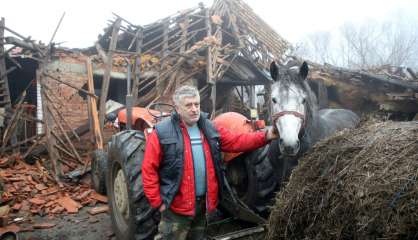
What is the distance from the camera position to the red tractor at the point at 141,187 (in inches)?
134

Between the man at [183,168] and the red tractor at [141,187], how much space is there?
1.87 feet

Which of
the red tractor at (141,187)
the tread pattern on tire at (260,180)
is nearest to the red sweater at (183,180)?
the red tractor at (141,187)

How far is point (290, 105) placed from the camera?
349cm

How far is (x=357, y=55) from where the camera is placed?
35.3m

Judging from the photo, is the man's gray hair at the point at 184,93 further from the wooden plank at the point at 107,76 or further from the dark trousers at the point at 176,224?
the wooden plank at the point at 107,76

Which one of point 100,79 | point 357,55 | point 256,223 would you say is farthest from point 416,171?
point 357,55

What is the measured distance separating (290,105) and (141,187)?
178 cm

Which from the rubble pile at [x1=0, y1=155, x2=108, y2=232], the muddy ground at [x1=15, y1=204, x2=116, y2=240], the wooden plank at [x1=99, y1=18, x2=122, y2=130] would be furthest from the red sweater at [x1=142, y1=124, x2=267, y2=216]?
the wooden plank at [x1=99, y1=18, x2=122, y2=130]

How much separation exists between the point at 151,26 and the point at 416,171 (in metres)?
12.0

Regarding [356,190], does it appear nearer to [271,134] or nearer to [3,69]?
[271,134]

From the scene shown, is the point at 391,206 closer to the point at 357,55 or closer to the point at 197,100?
the point at 197,100

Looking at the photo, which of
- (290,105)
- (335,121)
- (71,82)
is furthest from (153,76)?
(290,105)

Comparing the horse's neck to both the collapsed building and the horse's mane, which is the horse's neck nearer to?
the horse's mane

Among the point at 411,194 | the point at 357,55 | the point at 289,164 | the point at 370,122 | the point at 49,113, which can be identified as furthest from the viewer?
the point at 357,55
